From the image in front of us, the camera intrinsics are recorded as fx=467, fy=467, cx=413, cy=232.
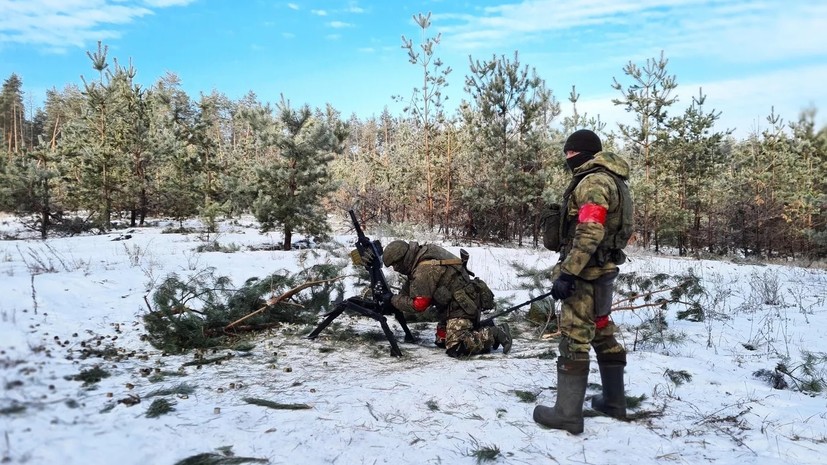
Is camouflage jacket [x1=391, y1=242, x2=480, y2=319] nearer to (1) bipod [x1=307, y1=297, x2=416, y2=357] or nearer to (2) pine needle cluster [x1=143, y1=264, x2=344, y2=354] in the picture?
(1) bipod [x1=307, y1=297, x2=416, y2=357]

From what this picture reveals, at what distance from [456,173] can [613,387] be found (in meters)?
15.8

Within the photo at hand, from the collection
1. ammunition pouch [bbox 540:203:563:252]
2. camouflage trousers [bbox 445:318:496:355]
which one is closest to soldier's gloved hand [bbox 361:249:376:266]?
camouflage trousers [bbox 445:318:496:355]

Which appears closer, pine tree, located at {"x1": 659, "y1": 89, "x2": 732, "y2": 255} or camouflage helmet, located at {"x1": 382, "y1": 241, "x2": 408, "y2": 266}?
camouflage helmet, located at {"x1": 382, "y1": 241, "x2": 408, "y2": 266}

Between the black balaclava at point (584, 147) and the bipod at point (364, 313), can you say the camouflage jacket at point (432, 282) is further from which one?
the black balaclava at point (584, 147)

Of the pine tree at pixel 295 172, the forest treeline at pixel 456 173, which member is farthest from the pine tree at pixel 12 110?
the pine tree at pixel 295 172

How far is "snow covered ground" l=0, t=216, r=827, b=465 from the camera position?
151cm

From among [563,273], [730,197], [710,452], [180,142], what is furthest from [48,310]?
[730,197]

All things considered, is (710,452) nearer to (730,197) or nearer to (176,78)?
(730,197)

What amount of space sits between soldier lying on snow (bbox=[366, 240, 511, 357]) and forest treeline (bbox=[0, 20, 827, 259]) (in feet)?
26.8

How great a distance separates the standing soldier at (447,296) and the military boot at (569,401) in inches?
61.5

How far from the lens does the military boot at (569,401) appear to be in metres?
3.15

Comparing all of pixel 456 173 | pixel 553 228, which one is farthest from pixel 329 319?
pixel 456 173

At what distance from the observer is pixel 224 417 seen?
302 cm

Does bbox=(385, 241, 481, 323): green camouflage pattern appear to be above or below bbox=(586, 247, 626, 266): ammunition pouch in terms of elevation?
below
